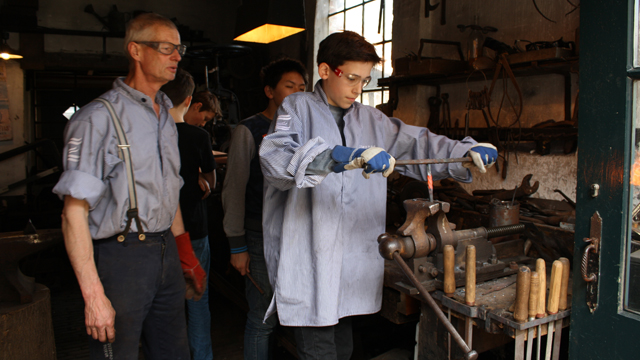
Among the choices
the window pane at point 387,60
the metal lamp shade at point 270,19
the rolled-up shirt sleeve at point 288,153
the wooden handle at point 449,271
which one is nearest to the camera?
the rolled-up shirt sleeve at point 288,153

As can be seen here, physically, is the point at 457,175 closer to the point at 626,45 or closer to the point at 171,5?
the point at 626,45

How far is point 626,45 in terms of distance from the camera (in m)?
1.34

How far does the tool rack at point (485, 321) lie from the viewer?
59.9 inches

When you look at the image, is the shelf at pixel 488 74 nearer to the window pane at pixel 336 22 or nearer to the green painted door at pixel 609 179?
the green painted door at pixel 609 179

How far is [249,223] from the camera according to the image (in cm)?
226

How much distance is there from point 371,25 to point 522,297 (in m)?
4.40

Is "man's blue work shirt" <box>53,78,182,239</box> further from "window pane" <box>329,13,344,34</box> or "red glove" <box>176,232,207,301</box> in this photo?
"window pane" <box>329,13,344,34</box>

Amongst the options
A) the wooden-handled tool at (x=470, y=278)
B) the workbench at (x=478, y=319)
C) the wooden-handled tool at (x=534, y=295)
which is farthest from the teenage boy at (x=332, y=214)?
the wooden-handled tool at (x=534, y=295)

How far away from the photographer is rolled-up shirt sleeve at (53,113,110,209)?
1427 millimetres

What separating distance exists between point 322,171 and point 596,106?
2.81 feet

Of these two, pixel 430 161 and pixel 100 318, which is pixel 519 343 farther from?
pixel 100 318

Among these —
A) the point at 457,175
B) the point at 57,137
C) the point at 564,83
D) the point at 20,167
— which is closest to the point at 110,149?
the point at 457,175

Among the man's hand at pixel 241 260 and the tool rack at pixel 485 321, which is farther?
the man's hand at pixel 241 260

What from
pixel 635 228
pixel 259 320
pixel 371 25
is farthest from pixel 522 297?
pixel 371 25
